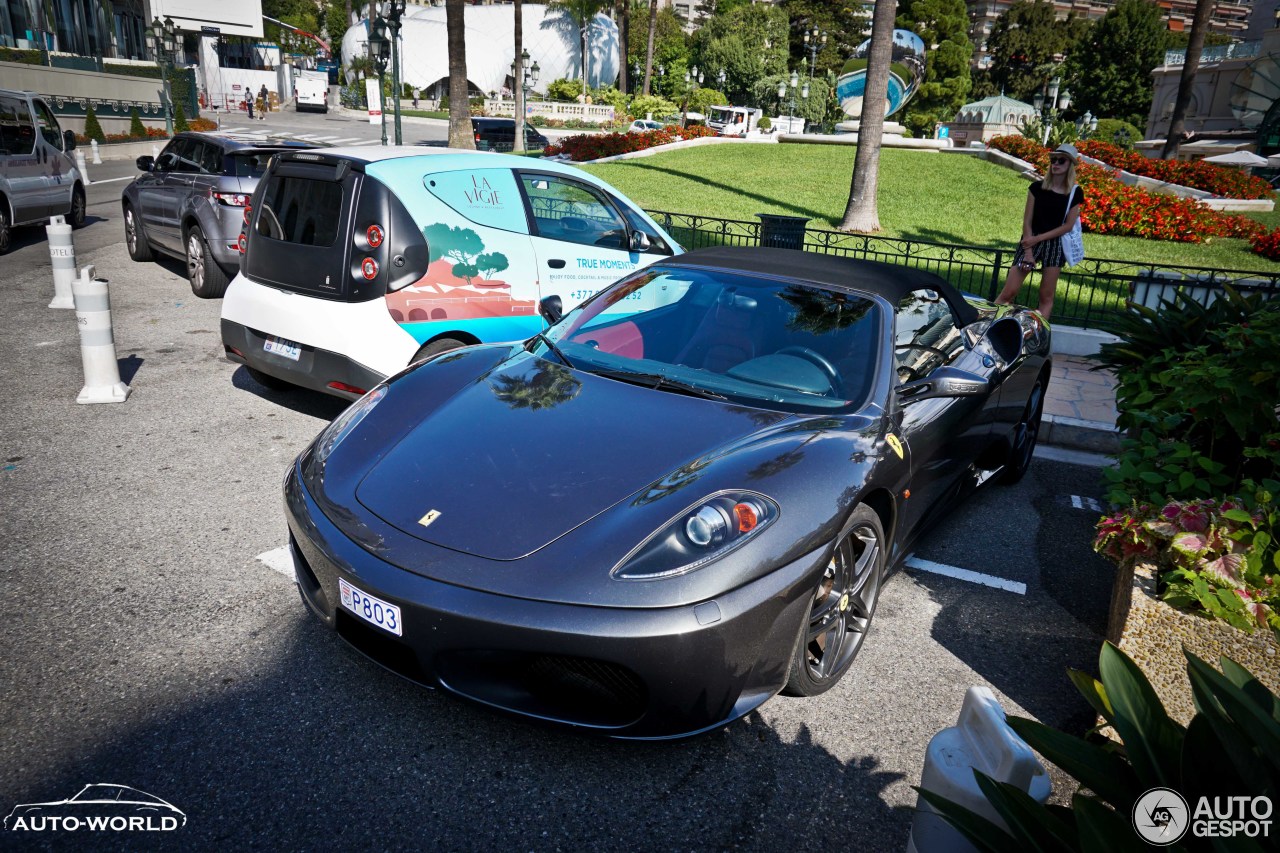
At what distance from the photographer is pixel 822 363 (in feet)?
12.1

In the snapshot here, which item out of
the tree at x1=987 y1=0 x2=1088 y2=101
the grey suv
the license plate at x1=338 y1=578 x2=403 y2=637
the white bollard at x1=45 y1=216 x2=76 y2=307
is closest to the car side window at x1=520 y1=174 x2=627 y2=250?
the grey suv

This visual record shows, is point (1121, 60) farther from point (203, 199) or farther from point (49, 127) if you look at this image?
point (203, 199)

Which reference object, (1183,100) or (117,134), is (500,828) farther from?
Answer: (117,134)

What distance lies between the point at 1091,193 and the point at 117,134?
35951 mm

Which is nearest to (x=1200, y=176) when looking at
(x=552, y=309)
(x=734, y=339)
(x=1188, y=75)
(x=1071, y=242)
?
(x=1188, y=75)

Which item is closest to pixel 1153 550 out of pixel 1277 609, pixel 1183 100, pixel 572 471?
pixel 1277 609

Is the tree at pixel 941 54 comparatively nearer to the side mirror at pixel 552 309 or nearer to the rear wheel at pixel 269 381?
the rear wheel at pixel 269 381

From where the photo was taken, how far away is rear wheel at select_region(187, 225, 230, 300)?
933 cm

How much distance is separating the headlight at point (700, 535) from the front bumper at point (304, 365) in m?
2.96

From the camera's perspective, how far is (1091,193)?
55.2 feet

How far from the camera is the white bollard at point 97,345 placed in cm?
596

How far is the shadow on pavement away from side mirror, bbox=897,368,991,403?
144cm

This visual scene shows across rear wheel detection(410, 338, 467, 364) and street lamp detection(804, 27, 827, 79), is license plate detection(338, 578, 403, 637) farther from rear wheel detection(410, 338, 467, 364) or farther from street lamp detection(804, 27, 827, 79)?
street lamp detection(804, 27, 827, 79)

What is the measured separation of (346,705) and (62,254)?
731 centimetres
